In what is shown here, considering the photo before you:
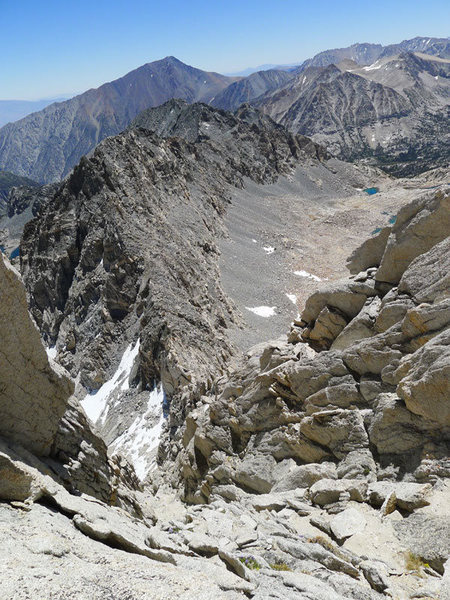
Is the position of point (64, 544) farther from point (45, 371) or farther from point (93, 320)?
point (93, 320)

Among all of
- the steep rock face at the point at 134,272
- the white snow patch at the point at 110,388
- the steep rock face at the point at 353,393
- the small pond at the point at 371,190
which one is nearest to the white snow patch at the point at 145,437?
the steep rock face at the point at 134,272

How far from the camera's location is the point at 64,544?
9.35 m

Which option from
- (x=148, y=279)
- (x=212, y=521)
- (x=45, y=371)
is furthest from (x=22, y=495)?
(x=148, y=279)

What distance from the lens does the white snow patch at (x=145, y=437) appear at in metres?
36.4

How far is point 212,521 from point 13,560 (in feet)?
24.6

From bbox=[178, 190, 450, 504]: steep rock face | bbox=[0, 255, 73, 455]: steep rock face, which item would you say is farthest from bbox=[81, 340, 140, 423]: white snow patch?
bbox=[0, 255, 73, 455]: steep rock face

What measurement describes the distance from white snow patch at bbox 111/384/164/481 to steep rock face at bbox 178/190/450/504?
38.0 ft

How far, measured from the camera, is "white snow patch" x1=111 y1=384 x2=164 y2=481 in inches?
1433

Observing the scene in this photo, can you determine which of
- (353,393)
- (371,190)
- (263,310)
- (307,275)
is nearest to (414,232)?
(353,393)

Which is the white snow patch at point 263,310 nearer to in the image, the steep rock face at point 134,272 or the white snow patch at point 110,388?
the steep rock face at point 134,272

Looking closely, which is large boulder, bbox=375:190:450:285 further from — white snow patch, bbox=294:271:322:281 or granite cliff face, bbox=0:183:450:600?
white snow patch, bbox=294:271:322:281

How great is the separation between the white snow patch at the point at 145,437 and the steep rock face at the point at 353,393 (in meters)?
11.6

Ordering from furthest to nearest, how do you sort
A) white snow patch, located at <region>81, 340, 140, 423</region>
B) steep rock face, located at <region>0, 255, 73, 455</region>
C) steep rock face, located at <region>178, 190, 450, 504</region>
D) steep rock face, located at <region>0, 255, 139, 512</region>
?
1. white snow patch, located at <region>81, 340, 140, 423</region>
2. steep rock face, located at <region>178, 190, 450, 504</region>
3. steep rock face, located at <region>0, 255, 73, 455</region>
4. steep rock face, located at <region>0, 255, 139, 512</region>

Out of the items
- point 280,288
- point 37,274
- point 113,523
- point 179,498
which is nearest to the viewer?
point 113,523
